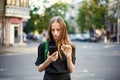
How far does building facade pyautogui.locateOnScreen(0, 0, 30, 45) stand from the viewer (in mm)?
4227

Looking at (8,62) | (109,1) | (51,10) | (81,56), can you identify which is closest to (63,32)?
(51,10)

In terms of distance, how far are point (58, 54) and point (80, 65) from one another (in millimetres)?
3152

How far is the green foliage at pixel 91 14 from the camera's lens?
4.43 m

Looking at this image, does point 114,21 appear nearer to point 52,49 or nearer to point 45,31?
point 45,31

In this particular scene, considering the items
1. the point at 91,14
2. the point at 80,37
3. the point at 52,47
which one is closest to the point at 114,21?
the point at 91,14

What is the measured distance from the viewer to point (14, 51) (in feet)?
15.0

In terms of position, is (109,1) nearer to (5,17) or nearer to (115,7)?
(115,7)

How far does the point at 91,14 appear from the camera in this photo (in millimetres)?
4508

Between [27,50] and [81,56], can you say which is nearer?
[27,50]

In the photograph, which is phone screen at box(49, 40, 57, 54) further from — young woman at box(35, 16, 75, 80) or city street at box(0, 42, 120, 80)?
city street at box(0, 42, 120, 80)

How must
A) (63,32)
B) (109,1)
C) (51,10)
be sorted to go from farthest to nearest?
(109,1) < (51,10) < (63,32)

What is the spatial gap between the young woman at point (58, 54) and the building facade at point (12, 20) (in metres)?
2.01

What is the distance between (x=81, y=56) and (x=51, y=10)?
4.01ft

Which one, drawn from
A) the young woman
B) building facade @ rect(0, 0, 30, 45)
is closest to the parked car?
building facade @ rect(0, 0, 30, 45)
